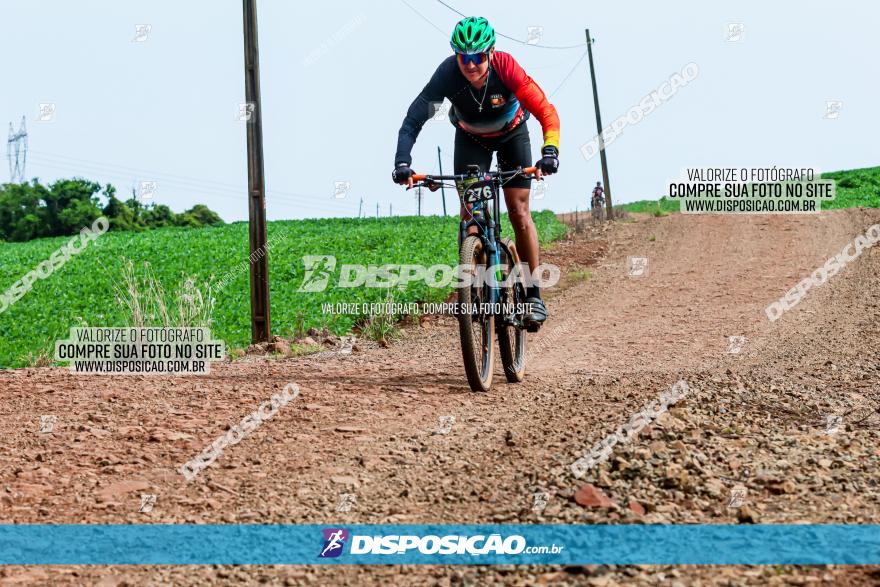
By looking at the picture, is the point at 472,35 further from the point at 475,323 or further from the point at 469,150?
the point at 475,323

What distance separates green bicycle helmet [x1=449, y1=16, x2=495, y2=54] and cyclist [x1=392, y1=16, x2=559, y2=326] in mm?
15

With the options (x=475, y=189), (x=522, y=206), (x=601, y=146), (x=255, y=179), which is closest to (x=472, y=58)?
(x=475, y=189)

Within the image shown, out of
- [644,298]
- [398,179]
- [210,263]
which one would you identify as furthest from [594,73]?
[398,179]

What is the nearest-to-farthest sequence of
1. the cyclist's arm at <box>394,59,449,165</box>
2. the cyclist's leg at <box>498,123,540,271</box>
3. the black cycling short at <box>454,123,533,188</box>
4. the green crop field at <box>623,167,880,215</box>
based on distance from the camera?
the cyclist's arm at <box>394,59,449,165</box> → the cyclist's leg at <box>498,123,540,271</box> → the black cycling short at <box>454,123,533,188</box> → the green crop field at <box>623,167,880,215</box>

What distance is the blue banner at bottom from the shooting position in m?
3.25

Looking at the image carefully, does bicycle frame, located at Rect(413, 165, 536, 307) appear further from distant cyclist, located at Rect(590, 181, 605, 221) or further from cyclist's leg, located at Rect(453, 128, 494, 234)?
distant cyclist, located at Rect(590, 181, 605, 221)

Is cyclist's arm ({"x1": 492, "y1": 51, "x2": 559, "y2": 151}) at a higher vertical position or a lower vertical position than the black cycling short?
higher

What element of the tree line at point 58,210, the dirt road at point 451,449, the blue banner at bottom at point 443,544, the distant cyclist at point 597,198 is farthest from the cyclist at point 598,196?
the tree line at point 58,210

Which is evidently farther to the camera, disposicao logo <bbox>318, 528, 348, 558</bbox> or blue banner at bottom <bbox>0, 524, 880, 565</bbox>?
disposicao logo <bbox>318, 528, 348, 558</bbox>

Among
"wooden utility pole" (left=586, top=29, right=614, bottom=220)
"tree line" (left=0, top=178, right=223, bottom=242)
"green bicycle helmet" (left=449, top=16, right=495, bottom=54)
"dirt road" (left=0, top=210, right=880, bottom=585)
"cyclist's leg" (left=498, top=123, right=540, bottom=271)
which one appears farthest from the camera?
"tree line" (left=0, top=178, right=223, bottom=242)

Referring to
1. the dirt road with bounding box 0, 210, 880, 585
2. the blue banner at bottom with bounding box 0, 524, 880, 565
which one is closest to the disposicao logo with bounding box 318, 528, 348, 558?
the blue banner at bottom with bounding box 0, 524, 880, 565

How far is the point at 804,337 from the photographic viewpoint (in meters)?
10.9

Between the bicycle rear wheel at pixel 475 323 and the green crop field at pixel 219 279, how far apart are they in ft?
20.5

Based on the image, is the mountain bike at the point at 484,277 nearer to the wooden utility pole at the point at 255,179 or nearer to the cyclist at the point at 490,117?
the cyclist at the point at 490,117
